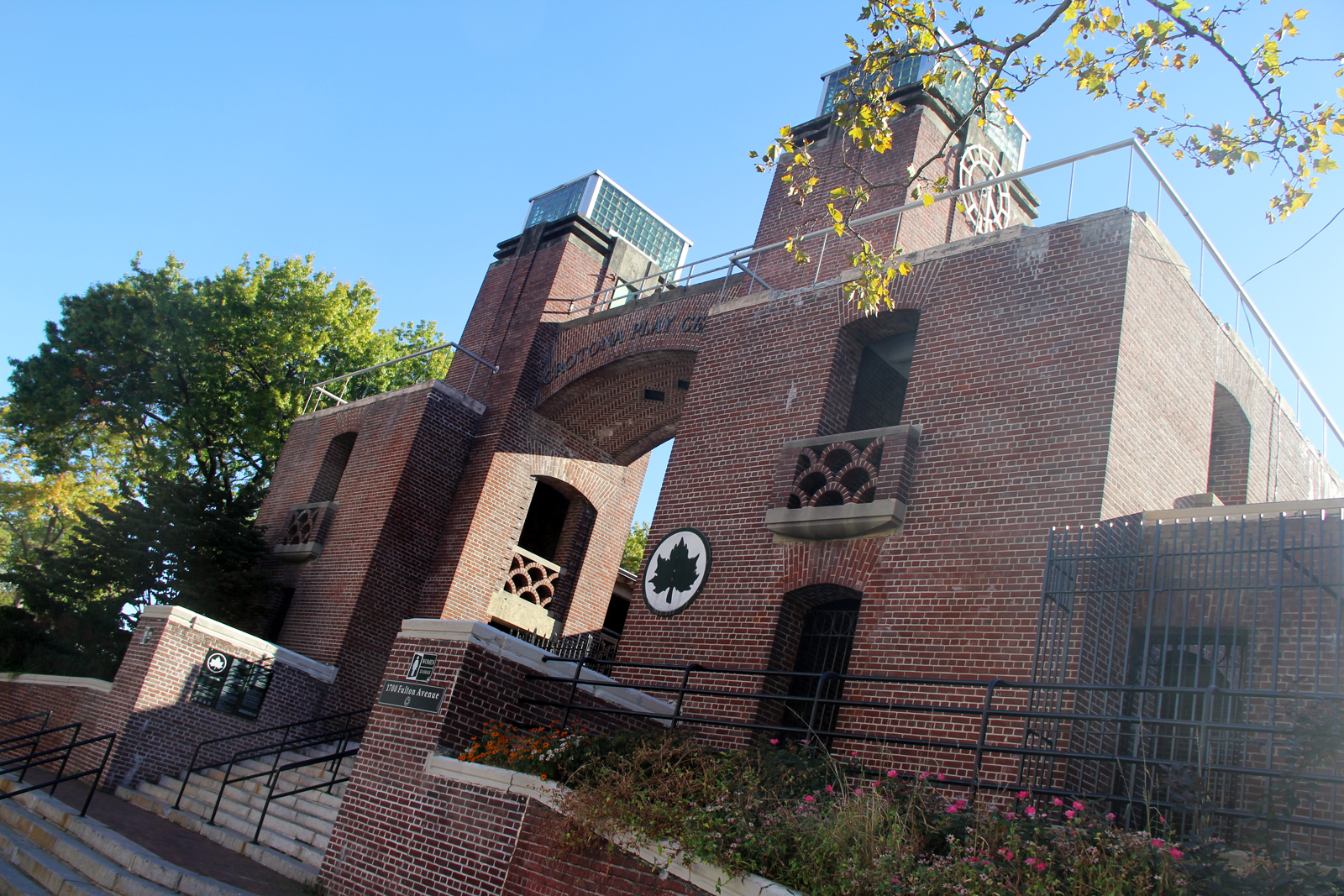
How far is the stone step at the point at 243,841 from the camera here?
31.1 ft

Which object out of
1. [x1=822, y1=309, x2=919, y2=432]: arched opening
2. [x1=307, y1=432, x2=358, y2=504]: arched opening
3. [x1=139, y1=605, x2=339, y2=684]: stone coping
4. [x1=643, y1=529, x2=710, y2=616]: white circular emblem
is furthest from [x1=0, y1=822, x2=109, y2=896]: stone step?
[x1=307, y1=432, x2=358, y2=504]: arched opening

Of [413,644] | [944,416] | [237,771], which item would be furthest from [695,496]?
[237,771]

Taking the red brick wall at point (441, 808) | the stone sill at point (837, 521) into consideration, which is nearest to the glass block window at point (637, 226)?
the stone sill at point (837, 521)

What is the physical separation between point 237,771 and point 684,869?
9.95 metres

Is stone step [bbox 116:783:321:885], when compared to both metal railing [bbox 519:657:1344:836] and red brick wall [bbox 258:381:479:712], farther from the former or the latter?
red brick wall [bbox 258:381:479:712]

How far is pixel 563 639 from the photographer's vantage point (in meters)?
16.2

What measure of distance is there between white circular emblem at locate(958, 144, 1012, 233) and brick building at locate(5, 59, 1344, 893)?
77mm

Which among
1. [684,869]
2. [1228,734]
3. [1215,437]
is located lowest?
[684,869]

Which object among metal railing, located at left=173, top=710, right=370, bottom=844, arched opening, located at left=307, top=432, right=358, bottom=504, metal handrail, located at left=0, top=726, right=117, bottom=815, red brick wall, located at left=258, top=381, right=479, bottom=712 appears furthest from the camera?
arched opening, located at left=307, top=432, right=358, bottom=504

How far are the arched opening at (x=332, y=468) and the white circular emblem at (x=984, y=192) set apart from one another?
40.3 feet

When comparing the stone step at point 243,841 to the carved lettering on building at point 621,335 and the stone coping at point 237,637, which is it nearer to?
the stone coping at point 237,637

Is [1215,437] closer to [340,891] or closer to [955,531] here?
[955,531]

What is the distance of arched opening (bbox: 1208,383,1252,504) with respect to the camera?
1201 centimetres

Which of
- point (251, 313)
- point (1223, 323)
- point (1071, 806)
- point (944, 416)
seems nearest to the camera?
point (1071, 806)
